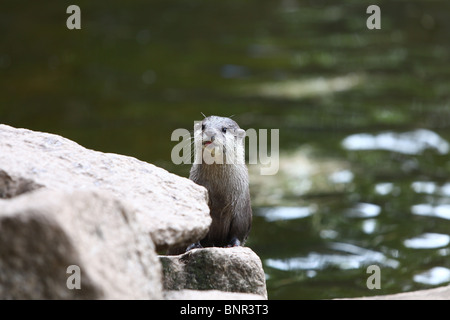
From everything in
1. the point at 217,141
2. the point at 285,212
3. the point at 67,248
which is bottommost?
the point at 67,248

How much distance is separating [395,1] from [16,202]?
10.4 m

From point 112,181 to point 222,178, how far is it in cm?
84

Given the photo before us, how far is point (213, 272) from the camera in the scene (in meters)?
3.02

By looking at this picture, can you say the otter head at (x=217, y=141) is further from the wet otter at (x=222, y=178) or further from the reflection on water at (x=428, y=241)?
the reflection on water at (x=428, y=241)

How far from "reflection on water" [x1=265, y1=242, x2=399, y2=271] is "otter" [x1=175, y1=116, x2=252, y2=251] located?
1.40m

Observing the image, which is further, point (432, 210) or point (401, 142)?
point (401, 142)

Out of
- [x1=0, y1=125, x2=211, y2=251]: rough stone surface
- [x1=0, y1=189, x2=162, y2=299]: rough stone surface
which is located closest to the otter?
[x1=0, y1=125, x2=211, y2=251]: rough stone surface

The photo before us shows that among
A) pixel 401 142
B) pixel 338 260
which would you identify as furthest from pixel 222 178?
pixel 401 142

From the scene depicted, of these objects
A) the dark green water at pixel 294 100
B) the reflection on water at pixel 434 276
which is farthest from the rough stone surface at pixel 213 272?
the reflection on water at pixel 434 276

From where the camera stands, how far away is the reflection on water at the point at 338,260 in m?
4.92

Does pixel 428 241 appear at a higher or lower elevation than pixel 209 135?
lower

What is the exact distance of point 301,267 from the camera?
16.1 feet

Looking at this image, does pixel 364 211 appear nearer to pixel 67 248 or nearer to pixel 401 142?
pixel 401 142

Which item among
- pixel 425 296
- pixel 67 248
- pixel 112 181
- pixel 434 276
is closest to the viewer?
pixel 67 248
